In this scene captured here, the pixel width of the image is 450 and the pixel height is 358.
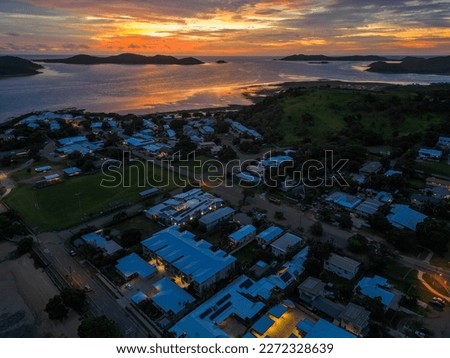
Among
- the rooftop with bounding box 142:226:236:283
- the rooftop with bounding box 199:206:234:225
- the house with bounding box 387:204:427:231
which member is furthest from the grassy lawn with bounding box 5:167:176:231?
the house with bounding box 387:204:427:231

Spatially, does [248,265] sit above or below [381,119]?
below

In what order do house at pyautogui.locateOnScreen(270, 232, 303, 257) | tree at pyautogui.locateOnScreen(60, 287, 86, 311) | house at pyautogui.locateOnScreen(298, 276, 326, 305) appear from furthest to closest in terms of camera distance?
house at pyautogui.locateOnScreen(270, 232, 303, 257) < house at pyautogui.locateOnScreen(298, 276, 326, 305) < tree at pyautogui.locateOnScreen(60, 287, 86, 311)

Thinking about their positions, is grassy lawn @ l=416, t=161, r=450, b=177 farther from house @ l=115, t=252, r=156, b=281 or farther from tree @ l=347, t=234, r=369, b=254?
house @ l=115, t=252, r=156, b=281

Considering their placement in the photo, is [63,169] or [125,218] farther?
[63,169]

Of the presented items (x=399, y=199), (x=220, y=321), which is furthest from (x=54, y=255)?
(x=399, y=199)

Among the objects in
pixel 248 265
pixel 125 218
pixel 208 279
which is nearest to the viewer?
pixel 208 279

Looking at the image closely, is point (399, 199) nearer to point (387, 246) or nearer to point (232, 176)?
point (387, 246)
